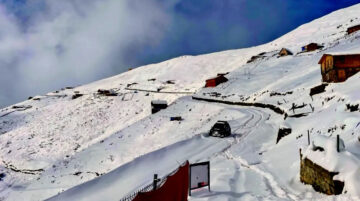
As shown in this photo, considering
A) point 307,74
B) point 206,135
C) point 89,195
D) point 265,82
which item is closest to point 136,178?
point 89,195

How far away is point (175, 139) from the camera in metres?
30.2

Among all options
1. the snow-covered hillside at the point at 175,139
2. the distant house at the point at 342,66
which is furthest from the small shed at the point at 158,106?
the distant house at the point at 342,66

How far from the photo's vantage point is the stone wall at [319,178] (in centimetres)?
842

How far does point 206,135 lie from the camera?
89.6ft

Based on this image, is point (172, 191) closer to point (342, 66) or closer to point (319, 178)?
point (319, 178)

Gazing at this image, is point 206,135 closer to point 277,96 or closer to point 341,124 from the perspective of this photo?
point 341,124

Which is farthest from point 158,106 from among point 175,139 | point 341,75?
point 341,75

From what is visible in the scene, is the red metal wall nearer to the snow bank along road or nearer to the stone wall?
the snow bank along road

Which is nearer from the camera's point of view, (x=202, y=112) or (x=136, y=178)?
(x=136, y=178)

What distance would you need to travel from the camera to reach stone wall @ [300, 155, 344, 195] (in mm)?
8422

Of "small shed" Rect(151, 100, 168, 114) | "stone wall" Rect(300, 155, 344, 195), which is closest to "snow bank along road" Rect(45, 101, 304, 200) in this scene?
"stone wall" Rect(300, 155, 344, 195)

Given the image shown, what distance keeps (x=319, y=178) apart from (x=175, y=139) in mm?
21313

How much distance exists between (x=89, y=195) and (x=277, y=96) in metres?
33.7

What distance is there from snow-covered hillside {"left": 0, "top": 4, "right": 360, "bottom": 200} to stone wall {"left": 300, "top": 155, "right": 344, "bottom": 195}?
0.25 metres
